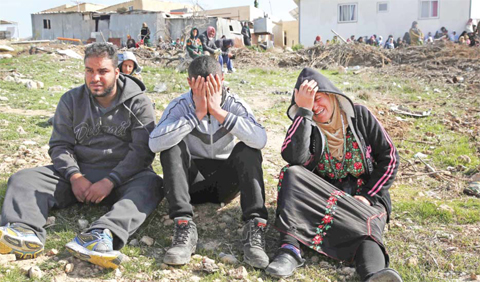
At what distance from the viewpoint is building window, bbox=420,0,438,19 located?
23609 millimetres

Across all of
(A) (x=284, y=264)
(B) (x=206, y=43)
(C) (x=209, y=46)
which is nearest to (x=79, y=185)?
(A) (x=284, y=264)

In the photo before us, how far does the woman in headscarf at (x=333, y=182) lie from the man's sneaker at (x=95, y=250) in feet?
2.82

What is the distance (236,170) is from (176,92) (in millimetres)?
5795

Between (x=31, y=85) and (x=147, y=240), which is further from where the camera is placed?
(x=31, y=85)

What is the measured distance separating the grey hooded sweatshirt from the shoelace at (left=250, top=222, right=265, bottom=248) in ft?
3.16

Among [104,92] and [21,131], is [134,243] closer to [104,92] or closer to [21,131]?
[104,92]

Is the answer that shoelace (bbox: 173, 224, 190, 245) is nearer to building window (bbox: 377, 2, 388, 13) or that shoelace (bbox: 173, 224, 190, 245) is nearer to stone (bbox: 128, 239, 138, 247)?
stone (bbox: 128, 239, 138, 247)

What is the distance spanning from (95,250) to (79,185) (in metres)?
0.67

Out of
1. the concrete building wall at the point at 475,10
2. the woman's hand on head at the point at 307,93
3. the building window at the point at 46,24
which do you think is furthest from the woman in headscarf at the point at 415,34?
the building window at the point at 46,24

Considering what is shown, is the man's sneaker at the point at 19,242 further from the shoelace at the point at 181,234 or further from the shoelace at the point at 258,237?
the shoelace at the point at 258,237

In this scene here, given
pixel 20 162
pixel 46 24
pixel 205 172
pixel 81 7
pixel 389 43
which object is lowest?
pixel 20 162

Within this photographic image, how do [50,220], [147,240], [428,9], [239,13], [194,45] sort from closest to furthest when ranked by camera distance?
[147,240], [50,220], [194,45], [428,9], [239,13]

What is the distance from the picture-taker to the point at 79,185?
109 inches

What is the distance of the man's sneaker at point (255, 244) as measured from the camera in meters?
2.39
